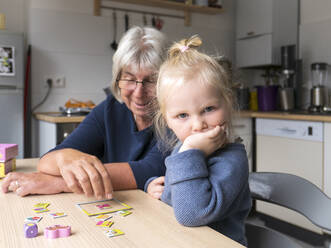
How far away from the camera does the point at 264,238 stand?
99 centimetres

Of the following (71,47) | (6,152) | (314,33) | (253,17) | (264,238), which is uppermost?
(253,17)

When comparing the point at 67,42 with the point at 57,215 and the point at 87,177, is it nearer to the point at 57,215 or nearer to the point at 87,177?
the point at 87,177

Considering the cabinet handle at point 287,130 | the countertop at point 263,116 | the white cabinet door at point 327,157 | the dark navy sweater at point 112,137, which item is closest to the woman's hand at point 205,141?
the dark navy sweater at point 112,137

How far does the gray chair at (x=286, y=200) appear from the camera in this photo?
909 mm

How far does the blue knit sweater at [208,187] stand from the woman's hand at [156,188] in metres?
0.17

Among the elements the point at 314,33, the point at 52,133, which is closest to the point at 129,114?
the point at 52,133

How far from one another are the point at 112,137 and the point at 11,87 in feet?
5.25

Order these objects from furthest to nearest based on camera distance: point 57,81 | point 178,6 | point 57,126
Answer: point 178,6 < point 57,81 < point 57,126

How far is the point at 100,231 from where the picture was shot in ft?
2.12

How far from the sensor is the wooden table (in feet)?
1.95

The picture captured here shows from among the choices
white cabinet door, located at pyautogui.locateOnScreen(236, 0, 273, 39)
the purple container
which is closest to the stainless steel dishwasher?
the purple container

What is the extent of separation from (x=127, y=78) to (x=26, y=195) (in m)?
0.61

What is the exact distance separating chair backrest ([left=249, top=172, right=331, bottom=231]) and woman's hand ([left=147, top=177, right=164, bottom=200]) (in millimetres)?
309

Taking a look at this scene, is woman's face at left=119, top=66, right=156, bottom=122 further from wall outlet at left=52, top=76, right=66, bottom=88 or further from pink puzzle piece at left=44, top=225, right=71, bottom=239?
wall outlet at left=52, top=76, right=66, bottom=88
